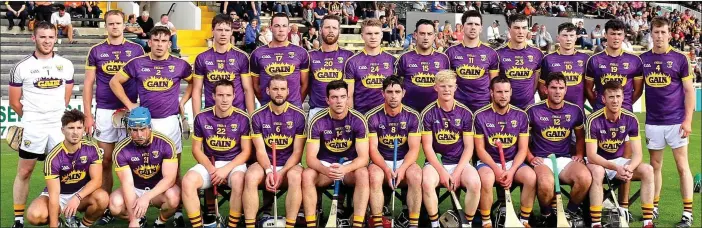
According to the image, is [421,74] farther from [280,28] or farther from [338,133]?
[280,28]

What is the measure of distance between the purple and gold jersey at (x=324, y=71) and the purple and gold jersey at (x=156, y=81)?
1.20 m

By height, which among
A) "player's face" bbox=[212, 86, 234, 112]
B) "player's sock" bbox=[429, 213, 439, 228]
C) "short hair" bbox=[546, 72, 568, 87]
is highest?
"short hair" bbox=[546, 72, 568, 87]

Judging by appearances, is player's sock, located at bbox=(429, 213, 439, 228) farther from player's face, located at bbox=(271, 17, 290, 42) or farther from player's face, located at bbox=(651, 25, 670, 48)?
player's face, located at bbox=(651, 25, 670, 48)

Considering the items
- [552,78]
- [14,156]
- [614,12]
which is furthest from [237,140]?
[614,12]

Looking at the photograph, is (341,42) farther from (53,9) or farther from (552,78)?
(552,78)

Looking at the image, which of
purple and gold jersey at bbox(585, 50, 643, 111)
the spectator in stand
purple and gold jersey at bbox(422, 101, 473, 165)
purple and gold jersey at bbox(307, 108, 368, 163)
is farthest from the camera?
the spectator in stand

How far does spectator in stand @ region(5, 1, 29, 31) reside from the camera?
60.1 feet

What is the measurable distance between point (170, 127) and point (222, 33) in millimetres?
951

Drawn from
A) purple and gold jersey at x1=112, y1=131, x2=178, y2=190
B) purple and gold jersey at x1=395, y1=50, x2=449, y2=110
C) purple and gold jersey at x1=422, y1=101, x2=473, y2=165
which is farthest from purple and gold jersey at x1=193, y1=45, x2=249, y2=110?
purple and gold jersey at x1=422, y1=101, x2=473, y2=165

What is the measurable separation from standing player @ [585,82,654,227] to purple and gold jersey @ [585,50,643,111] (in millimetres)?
414

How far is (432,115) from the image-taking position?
7.07m

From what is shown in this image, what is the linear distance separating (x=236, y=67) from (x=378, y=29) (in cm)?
132

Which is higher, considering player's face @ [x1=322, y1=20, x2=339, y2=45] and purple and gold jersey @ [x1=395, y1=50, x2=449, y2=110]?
player's face @ [x1=322, y1=20, x2=339, y2=45]

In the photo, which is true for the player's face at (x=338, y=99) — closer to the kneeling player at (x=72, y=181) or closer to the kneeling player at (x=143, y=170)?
the kneeling player at (x=143, y=170)
